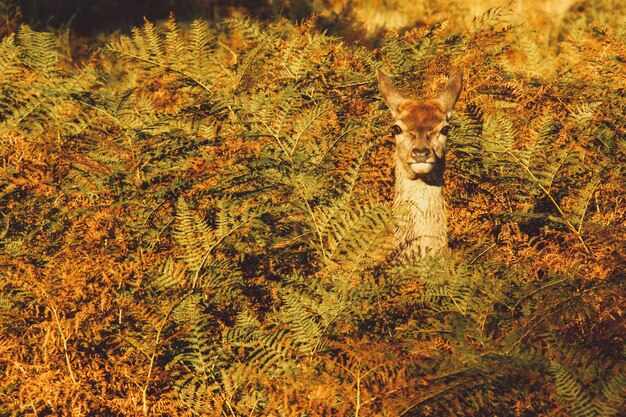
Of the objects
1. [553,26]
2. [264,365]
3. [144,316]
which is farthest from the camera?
[553,26]

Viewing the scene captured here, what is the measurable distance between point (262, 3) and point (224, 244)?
8.76m

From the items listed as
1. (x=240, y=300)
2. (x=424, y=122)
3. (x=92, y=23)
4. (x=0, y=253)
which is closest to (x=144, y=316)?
(x=240, y=300)

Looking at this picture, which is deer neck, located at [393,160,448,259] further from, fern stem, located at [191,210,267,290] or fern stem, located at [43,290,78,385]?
fern stem, located at [43,290,78,385]

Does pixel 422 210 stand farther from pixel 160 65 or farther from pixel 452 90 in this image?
pixel 160 65

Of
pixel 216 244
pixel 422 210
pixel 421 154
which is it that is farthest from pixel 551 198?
pixel 216 244

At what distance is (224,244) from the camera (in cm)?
487

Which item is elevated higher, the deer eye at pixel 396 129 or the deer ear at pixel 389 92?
the deer ear at pixel 389 92

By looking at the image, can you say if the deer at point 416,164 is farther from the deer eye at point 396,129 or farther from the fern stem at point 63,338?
the fern stem at point 63,338

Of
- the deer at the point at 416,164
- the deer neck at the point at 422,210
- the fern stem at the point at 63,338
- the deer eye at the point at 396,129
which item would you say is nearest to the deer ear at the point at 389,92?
the deer at the point at 416,164

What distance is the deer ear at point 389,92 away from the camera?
21.9 ft

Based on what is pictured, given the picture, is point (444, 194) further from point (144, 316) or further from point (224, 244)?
point (144, 316)

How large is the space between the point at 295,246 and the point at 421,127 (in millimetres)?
1878

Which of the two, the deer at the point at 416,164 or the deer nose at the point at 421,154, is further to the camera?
the deer at the point at 416,164

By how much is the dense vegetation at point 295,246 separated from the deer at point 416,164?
160 millimetres
